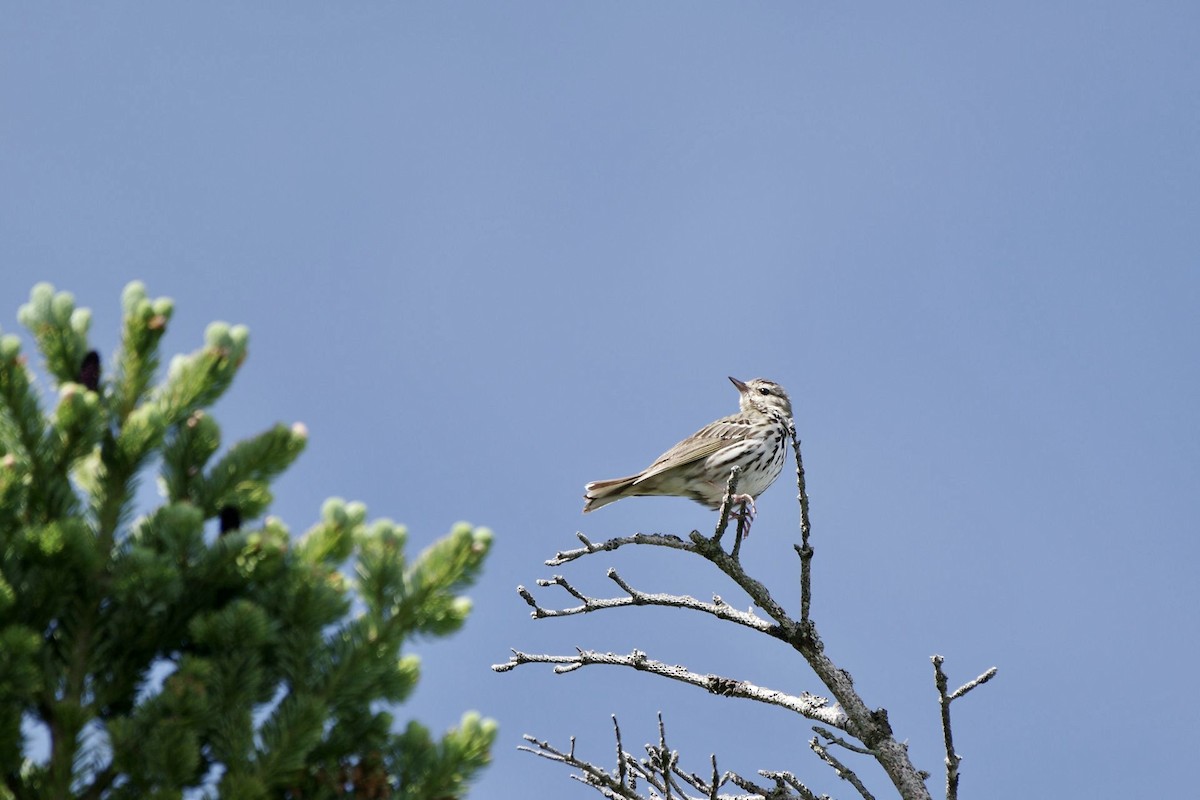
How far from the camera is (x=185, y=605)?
461cm

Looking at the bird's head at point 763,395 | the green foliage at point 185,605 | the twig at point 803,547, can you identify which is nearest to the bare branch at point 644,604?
the twig at point 803,547

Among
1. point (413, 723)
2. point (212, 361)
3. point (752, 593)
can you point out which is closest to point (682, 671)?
point (752, 593)

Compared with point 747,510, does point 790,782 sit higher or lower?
lower

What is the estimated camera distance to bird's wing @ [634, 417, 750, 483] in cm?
1191

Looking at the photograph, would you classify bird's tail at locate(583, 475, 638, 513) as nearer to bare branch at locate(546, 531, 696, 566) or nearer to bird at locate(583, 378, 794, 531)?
bird at locate(583, 378, 794, 531)

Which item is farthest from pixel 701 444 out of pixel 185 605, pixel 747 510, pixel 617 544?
pixel 185 605

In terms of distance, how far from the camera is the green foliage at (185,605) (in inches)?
168

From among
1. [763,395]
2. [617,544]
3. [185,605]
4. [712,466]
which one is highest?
[763,395]

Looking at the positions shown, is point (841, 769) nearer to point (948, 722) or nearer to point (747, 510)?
point (948, 722)

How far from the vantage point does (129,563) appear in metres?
4.46

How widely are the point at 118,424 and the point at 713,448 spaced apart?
8005 millimetres

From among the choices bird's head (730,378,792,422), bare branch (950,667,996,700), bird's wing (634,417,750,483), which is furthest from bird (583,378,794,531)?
bare branch (950,667,996,700)

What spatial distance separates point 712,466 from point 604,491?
1184 millimetres

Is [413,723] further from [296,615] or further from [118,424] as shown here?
[118,424]
